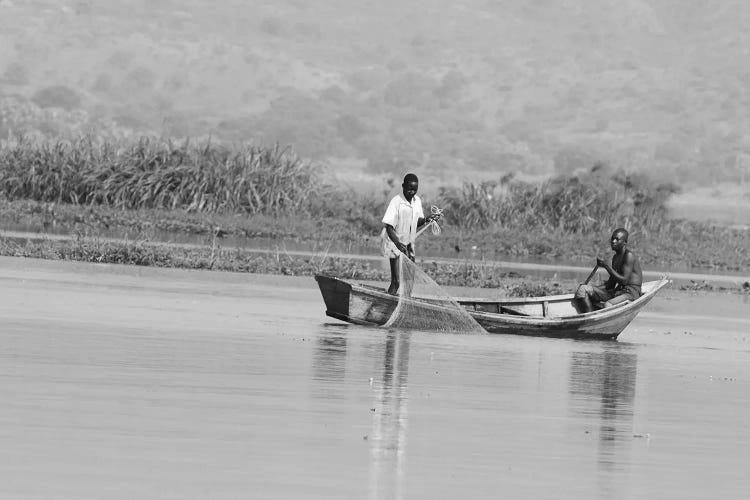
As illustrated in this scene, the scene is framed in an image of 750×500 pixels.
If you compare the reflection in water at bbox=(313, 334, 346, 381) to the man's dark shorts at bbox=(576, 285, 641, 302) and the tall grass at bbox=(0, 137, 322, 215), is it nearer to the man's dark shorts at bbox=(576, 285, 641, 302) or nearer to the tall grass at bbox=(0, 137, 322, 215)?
the man's dark shorts at bbox=(576, 285, 641, 302)

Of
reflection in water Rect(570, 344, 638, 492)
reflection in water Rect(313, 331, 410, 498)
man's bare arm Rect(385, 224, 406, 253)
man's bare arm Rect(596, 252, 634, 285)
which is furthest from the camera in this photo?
man's bare arm Rect(596, 252, 634, 285)

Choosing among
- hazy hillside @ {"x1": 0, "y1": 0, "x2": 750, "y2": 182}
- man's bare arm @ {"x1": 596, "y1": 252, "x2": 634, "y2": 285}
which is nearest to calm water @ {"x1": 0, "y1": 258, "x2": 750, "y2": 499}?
man's bare arm @ {"x1": 596, "y1": 252, "x2": 634, "y2": 285}

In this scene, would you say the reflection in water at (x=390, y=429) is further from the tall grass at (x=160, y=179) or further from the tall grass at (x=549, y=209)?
the tall grass at (x=549, y=209)

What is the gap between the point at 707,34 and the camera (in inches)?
4254

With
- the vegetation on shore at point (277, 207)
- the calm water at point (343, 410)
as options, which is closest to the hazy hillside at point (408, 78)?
the vegetation on shore at point (277, 207)

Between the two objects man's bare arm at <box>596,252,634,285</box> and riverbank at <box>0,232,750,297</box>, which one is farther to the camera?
riverbank at <box>0,232,750,297</box>

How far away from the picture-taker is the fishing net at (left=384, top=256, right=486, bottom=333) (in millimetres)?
19938

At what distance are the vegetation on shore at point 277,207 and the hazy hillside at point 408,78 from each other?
121 feet

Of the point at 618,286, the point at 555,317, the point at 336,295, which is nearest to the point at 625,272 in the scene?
the point at 618,286

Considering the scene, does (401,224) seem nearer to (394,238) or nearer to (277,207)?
(394,238)

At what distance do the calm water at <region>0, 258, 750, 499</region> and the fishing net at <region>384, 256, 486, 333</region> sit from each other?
0.72 ft

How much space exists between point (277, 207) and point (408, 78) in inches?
2082

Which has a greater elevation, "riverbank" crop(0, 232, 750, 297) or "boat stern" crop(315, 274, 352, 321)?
"riverbank" crop(0, 232, 750, 297)

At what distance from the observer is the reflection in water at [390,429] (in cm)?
955
